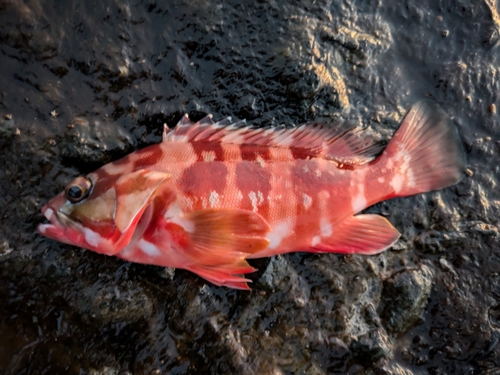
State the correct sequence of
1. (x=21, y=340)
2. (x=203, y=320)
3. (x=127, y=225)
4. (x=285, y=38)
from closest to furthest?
(x=127, y=225), (x=21, y=340), (x=203, y=320), (x=285, y=38)

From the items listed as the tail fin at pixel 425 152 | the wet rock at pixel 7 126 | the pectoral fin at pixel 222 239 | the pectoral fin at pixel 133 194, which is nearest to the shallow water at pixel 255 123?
the wet rock at pixel 7 126

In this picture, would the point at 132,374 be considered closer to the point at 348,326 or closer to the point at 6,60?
the point at 348,326

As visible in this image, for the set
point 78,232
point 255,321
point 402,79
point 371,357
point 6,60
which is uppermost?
point 6,60

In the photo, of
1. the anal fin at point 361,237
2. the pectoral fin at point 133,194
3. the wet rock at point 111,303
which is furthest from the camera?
the anal fin at point 361,237

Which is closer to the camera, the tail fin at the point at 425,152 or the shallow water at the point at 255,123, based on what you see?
A: the shallow water at the point at 255,123

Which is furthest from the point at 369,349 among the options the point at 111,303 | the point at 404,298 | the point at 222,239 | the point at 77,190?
the point at 77,190

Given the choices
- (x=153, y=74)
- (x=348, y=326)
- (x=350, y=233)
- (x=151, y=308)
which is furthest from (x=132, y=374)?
(x=153, y=74)

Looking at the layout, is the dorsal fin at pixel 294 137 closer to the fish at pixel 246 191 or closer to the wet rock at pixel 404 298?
the fish at pixel 246 191

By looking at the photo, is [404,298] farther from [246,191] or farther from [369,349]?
[246,191]

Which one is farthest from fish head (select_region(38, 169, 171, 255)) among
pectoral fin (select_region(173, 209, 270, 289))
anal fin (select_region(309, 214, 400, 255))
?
anal fin (select_region(309, 214, 400, 255))
